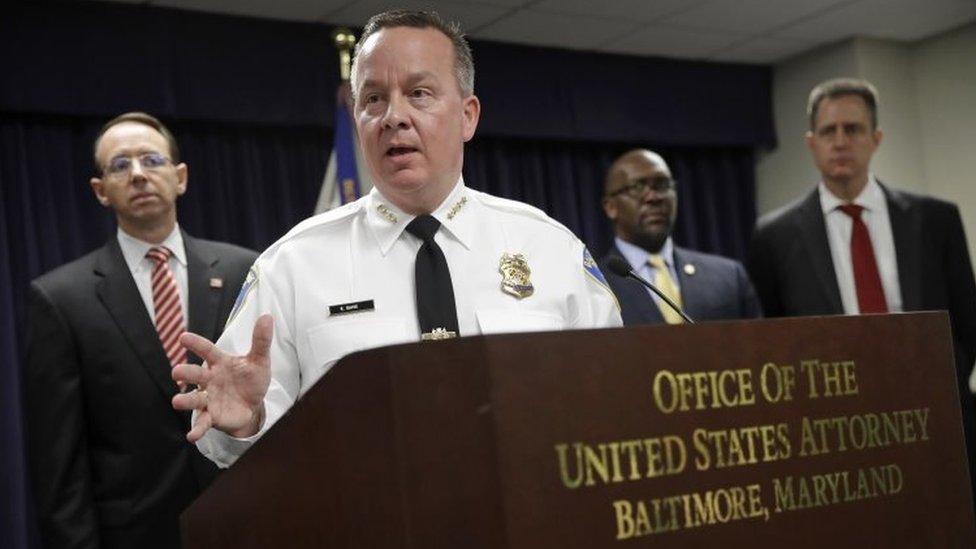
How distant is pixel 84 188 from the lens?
212 inches

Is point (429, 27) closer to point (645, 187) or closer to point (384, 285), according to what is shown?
point (384, 285)

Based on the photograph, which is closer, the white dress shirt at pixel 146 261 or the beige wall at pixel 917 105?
the white dress shirt at pixel 146 261

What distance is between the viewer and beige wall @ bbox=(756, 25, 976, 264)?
265 inches

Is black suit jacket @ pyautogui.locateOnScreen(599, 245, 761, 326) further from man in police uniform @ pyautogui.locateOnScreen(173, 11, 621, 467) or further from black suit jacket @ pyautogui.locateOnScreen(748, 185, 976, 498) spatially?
man in police uniform @ pyautogui.locateOnScreen(173, 11, 621, 467)

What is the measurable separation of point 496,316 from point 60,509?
1775mm

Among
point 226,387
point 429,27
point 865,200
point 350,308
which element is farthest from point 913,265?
point 226,387

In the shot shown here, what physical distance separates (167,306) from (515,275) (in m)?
1.73

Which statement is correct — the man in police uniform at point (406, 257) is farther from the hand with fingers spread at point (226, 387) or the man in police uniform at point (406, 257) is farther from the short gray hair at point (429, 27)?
the hand with fingers spread at point (226, 387)

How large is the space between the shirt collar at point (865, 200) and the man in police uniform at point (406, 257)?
2245 mm

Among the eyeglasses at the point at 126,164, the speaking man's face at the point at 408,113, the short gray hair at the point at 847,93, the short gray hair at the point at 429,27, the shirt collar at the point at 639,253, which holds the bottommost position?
the shirt collar at the point at 639,253

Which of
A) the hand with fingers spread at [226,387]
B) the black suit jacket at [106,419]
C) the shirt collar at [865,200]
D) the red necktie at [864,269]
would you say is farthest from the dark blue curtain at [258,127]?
the hand with fingers spread at [226,387]

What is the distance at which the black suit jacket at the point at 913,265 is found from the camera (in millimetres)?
3945

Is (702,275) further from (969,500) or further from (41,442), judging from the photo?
(969,500)

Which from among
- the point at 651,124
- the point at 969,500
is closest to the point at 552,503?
the point at 969,500
